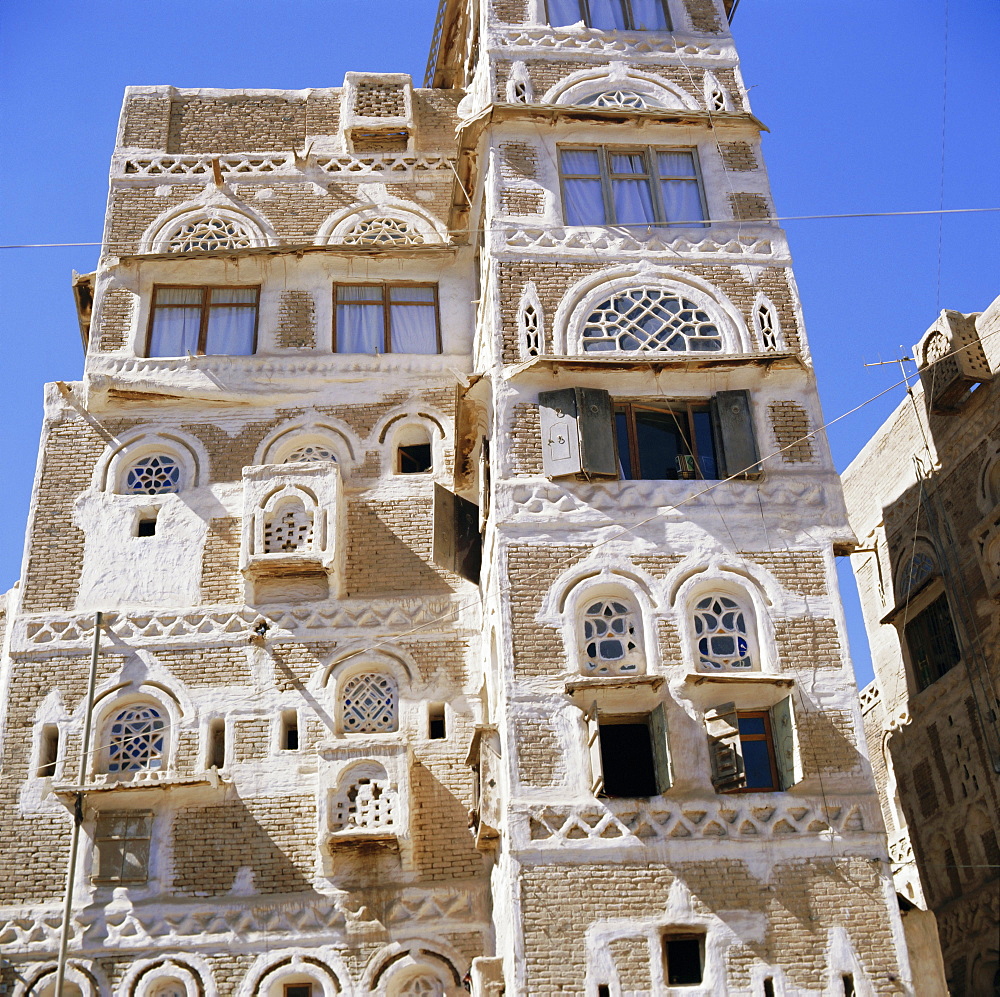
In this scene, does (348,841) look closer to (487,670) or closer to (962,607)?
(487,670)

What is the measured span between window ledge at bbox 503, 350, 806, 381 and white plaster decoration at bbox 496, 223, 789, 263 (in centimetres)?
205

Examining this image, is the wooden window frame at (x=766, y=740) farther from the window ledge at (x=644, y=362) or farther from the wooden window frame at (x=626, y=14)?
the wooden window frame at (x=626, y=14)

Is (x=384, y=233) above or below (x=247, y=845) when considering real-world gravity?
above

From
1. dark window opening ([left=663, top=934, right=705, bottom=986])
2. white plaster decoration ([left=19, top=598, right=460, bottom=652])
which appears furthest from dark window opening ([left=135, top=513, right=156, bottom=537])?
dark window opening ([left=663, top=934, right=705, bottom=986])

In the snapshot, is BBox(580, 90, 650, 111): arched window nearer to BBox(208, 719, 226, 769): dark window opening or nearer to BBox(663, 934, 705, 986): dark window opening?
BBox(208, 719, 226, 769): dark window opening

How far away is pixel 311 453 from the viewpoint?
20141 mm

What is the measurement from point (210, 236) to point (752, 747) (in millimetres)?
12677

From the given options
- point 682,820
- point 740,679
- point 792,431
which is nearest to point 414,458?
point 792,431

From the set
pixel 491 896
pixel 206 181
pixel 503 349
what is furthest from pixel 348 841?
pixel 206 181

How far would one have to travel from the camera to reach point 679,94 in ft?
66.7

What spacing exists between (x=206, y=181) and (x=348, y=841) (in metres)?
11.9

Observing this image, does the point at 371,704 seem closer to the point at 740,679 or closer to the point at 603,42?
the point at 740,679

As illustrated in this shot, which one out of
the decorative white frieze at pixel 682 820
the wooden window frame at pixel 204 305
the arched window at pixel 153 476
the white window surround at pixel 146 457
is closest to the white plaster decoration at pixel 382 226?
the wooden window frame at pixel 204 305

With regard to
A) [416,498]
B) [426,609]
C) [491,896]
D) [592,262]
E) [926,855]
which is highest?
[592,262]
